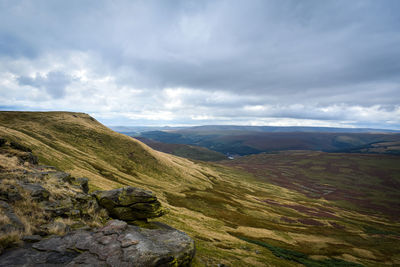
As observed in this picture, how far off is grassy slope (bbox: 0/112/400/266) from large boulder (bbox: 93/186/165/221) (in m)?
8.65

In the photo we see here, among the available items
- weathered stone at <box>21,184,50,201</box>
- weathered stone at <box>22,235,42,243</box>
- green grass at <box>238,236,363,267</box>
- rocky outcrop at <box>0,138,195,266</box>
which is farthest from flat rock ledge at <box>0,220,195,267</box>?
green grass at <box>238,236,363,267</box>

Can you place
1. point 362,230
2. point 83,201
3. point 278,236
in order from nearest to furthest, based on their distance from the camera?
point 83,201 < point 278,236 < point 362,230

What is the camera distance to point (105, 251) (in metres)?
12.2

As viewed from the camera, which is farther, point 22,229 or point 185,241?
point 185,241

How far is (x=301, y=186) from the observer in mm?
192875

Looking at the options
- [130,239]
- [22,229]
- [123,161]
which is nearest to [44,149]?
[123,161]

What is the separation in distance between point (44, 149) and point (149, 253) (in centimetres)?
6387

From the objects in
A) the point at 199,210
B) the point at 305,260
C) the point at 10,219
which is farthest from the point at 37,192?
the point at 199,210

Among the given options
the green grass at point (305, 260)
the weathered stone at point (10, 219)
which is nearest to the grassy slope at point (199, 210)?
the green grass at point (305, 260)

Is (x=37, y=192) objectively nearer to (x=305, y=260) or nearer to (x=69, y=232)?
(x=69, y=232)

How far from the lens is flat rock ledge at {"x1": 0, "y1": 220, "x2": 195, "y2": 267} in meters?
10.5

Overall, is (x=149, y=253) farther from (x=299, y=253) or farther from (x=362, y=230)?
(x=362, y=230)

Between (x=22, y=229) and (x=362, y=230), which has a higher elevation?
(x=22, y=229)

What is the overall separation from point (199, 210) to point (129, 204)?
43.6 metres
